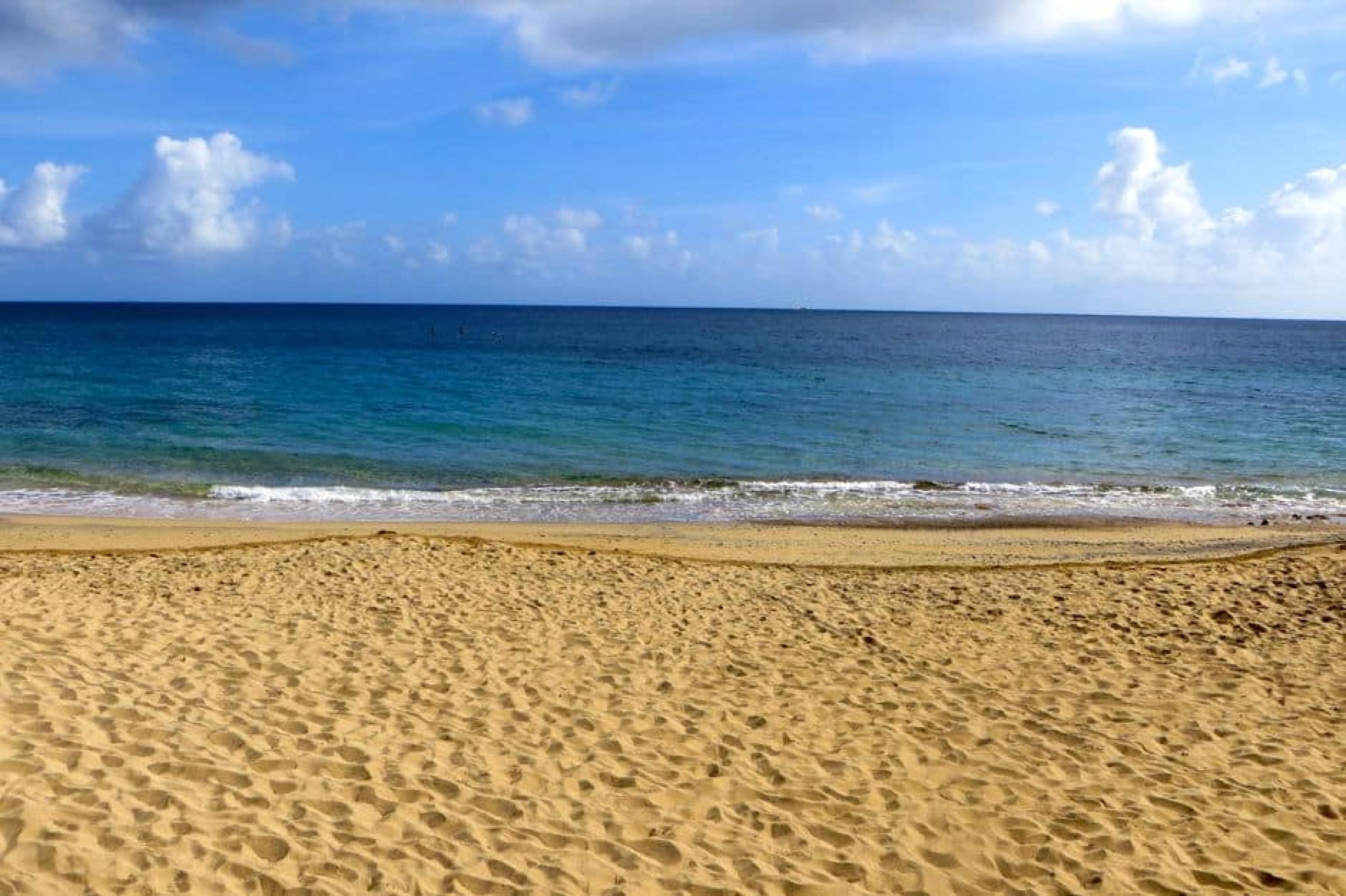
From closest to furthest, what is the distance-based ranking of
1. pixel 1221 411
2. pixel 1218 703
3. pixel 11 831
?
pixel 11 831 < pixel 1218 703 < pixel 1221 411

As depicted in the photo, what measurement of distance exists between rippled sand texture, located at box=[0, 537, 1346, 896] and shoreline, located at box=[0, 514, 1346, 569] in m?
3.01

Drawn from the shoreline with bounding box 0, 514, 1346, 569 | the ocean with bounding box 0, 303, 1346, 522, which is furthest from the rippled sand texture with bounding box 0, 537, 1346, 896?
the ocean with bounding box 0, 303, 1346, 522

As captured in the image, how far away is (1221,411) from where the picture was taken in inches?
1548

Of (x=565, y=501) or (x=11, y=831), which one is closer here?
(x=11, y=831)

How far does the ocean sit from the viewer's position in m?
20.3

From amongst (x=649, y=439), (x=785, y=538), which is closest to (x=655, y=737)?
(x=785, y=538)

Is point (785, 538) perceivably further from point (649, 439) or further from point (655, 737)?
point (649, 439)

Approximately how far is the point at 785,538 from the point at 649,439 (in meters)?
11.9

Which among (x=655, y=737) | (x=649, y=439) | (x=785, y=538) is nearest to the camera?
(x=655, y=737)

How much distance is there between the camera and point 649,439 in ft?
93.0

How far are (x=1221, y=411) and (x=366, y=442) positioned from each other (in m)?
35.3

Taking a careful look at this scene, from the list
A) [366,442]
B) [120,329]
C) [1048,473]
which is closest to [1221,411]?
[1048,473]

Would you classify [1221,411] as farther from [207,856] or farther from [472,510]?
[207,856]

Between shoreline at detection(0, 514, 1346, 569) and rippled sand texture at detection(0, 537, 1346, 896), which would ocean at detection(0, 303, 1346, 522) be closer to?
shoreline at detection(0, 514, 1346, 569)
